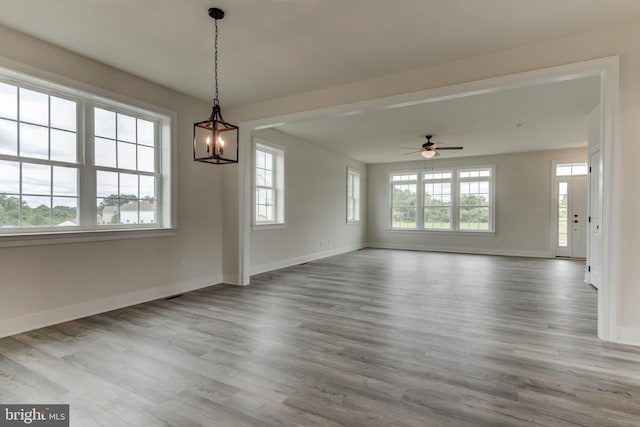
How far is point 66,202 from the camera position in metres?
3.50

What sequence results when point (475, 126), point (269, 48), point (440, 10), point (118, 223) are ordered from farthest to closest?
point (475, 126) → point (118, 223) → point (269, 48) → point (440, 10)

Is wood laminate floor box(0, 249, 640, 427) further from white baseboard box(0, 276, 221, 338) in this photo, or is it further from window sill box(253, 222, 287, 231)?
window sill box(253, 222, 287, 231)

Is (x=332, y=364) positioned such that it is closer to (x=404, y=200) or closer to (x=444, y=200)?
(x=444, y=200)

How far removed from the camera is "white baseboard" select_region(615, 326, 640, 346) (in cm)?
290

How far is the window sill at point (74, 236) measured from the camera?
304cm

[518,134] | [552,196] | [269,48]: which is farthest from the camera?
[552,196]

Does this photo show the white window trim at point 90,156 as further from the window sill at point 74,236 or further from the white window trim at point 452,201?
the white window trim at point 452,201

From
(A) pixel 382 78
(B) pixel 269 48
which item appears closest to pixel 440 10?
(A) pixel 382 78

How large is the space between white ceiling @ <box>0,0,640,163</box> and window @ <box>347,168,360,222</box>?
4.88 m

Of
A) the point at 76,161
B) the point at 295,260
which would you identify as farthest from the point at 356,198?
the point at 76,161

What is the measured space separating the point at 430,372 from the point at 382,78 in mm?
3294

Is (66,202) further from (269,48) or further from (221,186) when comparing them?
(269,48)

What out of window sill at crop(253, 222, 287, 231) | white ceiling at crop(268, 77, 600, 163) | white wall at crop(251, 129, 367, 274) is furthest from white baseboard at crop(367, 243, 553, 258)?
window sill at crop(253, 222, 287, 231)

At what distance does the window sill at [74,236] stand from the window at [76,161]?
10cm
